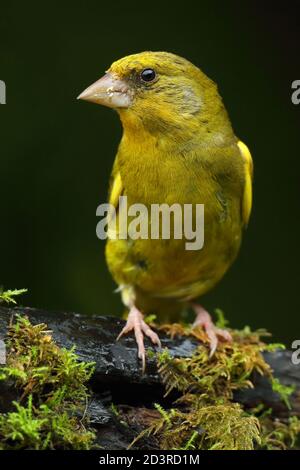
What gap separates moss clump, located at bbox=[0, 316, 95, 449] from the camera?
2.65 metres

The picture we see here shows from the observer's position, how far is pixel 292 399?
12.3 feet

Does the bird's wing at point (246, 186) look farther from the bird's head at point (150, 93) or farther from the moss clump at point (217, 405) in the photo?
the moss clump at point (217, 405)

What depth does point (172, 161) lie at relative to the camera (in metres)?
3.72

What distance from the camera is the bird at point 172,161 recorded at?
3719 mm

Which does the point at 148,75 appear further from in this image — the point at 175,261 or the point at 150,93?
the point at 175,261

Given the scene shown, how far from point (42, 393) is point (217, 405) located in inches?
33.5

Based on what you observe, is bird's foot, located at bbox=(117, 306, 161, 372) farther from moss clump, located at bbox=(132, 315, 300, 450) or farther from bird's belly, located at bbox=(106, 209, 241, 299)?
bird's belly, located at bbox=(106, 209, 241, 299)

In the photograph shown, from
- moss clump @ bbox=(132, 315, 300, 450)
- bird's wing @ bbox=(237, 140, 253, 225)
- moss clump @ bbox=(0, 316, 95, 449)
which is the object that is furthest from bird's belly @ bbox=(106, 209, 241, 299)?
moss clump @ bbox=(0, 316, 95, 449)

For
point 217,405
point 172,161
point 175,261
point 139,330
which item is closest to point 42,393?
point 139,330

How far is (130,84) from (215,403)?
159 cm

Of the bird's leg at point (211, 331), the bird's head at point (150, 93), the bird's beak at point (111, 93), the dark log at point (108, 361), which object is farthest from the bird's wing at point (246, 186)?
the dark log at point (108, 361)

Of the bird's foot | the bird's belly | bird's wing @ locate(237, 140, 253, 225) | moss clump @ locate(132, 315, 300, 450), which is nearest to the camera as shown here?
moss clump @ locate(132, 315, 300, 450)

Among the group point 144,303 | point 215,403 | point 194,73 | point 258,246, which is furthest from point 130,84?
point 258,246

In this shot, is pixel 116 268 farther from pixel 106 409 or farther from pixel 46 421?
pixel 46 421
